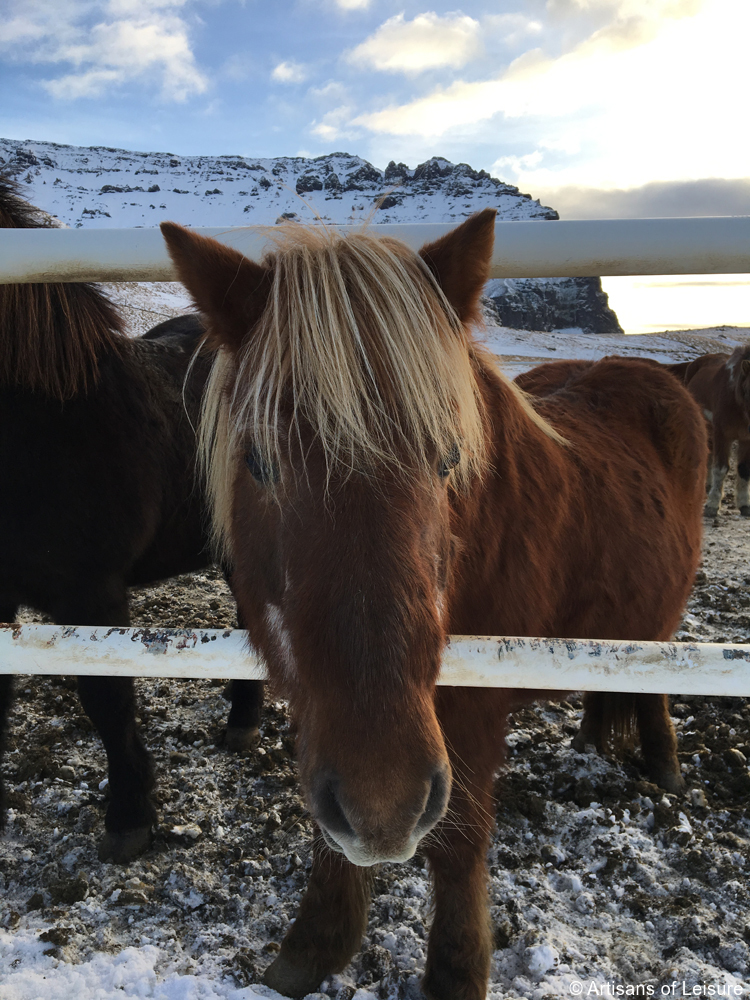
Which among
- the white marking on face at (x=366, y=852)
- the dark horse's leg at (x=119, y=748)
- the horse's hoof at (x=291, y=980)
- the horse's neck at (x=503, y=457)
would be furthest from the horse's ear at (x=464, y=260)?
the horse's hoof at (x=291, y=980)

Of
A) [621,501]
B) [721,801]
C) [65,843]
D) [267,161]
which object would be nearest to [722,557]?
[721,801]

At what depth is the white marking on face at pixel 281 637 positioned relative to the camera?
49.3 inches

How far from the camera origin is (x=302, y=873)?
8.05 ft

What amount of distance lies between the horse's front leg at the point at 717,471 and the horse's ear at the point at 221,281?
358 inches

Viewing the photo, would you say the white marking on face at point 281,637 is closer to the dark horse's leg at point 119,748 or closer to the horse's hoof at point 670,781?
the dark horse's leg at point 119,748

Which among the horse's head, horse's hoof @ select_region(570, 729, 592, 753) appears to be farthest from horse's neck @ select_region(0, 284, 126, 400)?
horse's hoof @ select_region(570, 729, 592, 753)

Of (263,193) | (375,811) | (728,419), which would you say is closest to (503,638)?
(375,811)

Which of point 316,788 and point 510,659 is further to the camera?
point 510,659

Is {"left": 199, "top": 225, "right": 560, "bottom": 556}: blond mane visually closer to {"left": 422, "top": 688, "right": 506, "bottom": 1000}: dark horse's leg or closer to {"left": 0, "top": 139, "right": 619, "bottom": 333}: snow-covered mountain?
{"left": 422, "top": 688, "right": 506, "bottom": 1000}: dark horse's leg

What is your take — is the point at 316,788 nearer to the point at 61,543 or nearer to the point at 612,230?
the point at 612,230

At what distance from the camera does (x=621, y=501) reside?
7.66 ft

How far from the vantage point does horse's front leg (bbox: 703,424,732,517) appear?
893cm

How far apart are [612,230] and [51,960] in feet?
9.42

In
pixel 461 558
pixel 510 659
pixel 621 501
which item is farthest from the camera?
pixel 621 501
